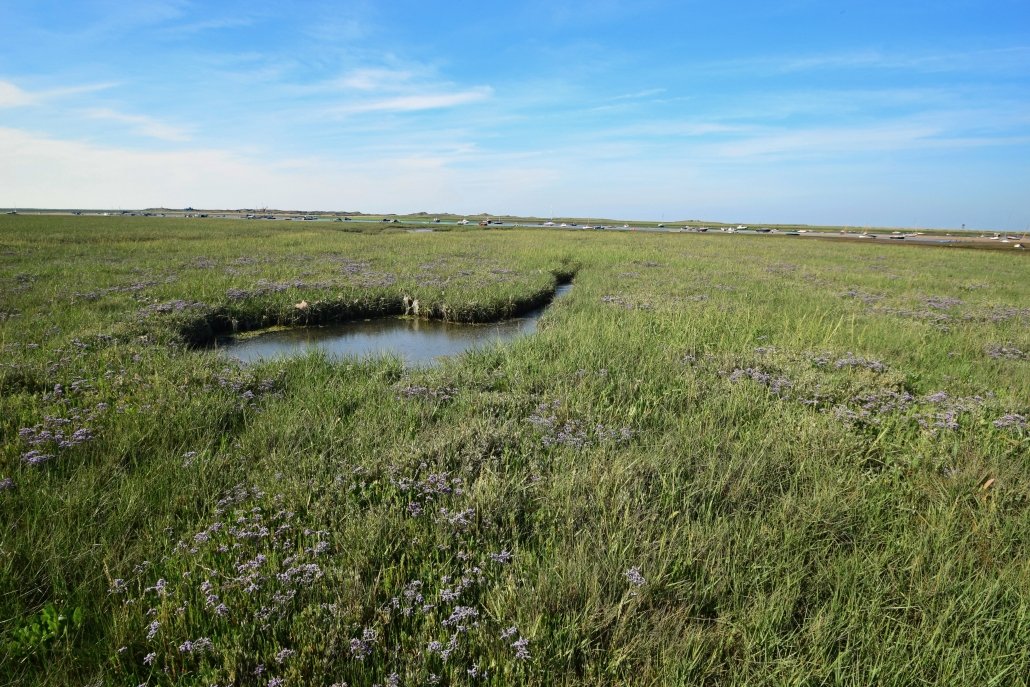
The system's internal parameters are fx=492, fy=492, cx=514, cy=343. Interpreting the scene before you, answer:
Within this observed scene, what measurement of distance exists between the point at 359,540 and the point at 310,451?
1.84 metres

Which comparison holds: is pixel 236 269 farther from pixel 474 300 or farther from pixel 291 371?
pixel 291 371

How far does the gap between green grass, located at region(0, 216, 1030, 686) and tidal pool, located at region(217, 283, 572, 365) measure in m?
2.09

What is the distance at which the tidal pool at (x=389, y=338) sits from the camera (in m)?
10.9

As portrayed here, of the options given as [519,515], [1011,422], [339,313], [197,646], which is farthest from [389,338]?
[1011,422]

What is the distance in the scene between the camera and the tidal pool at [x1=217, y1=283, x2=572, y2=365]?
35.9ft

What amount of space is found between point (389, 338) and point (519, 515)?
29.9 ft

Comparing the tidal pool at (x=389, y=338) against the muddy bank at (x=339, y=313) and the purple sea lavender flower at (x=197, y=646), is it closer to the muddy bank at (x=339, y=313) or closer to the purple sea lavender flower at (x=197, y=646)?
the muddy bank at (x=339, y=313)

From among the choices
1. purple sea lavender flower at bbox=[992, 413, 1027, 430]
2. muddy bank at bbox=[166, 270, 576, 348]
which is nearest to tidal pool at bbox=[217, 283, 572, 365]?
muddy bank at bbox=[166, 270, 576, 348]

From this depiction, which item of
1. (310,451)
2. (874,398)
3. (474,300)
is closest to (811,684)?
(310,451)

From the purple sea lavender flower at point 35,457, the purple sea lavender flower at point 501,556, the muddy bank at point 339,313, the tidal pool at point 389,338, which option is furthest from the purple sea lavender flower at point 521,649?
the muddy bank at point 339,313

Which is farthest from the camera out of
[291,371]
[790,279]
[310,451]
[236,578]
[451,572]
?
[790,279]

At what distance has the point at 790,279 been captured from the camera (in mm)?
19906

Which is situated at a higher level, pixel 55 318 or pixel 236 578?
pixel 55 318

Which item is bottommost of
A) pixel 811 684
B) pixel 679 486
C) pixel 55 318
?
pixel 811 684
